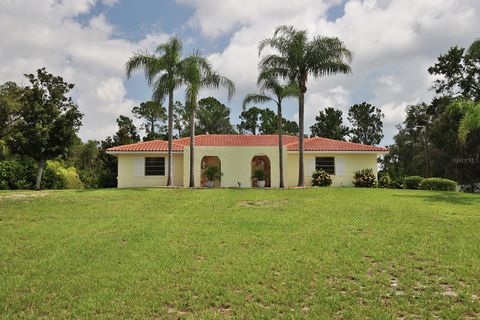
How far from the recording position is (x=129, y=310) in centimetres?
583

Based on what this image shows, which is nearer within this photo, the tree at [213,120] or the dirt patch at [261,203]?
the dirt patch at [261,203]

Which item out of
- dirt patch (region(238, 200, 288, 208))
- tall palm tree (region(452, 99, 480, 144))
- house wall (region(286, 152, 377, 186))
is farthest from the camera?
house wall (region(286, 152, 377, 186))

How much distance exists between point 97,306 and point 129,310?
20.3 inches

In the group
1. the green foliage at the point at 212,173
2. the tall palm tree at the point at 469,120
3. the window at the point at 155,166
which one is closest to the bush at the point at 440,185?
the tall palm tree at the point at 469,120

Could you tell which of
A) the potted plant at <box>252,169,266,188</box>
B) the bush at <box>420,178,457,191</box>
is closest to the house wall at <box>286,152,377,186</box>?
the potted plant at <box>252,169,266,188</box>

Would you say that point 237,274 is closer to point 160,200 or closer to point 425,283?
point 425,283

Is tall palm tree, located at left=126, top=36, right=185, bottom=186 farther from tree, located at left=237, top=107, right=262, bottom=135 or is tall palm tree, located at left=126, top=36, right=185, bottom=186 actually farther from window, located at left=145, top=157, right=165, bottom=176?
tree, located at left=237, top=107, right=262, bottom=135

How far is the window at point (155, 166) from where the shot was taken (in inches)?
1142

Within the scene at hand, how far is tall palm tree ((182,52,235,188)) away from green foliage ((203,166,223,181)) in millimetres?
2041

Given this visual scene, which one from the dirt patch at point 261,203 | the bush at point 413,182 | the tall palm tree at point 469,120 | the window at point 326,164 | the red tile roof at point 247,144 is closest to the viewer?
the dirt patch at point 261,203

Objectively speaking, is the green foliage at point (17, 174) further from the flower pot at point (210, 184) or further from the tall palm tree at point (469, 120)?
the tall palm tree at point (469, 120)

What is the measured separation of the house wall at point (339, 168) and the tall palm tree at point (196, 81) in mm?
7274

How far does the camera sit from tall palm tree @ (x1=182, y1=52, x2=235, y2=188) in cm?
2428

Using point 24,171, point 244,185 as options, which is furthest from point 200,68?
point 24,171
